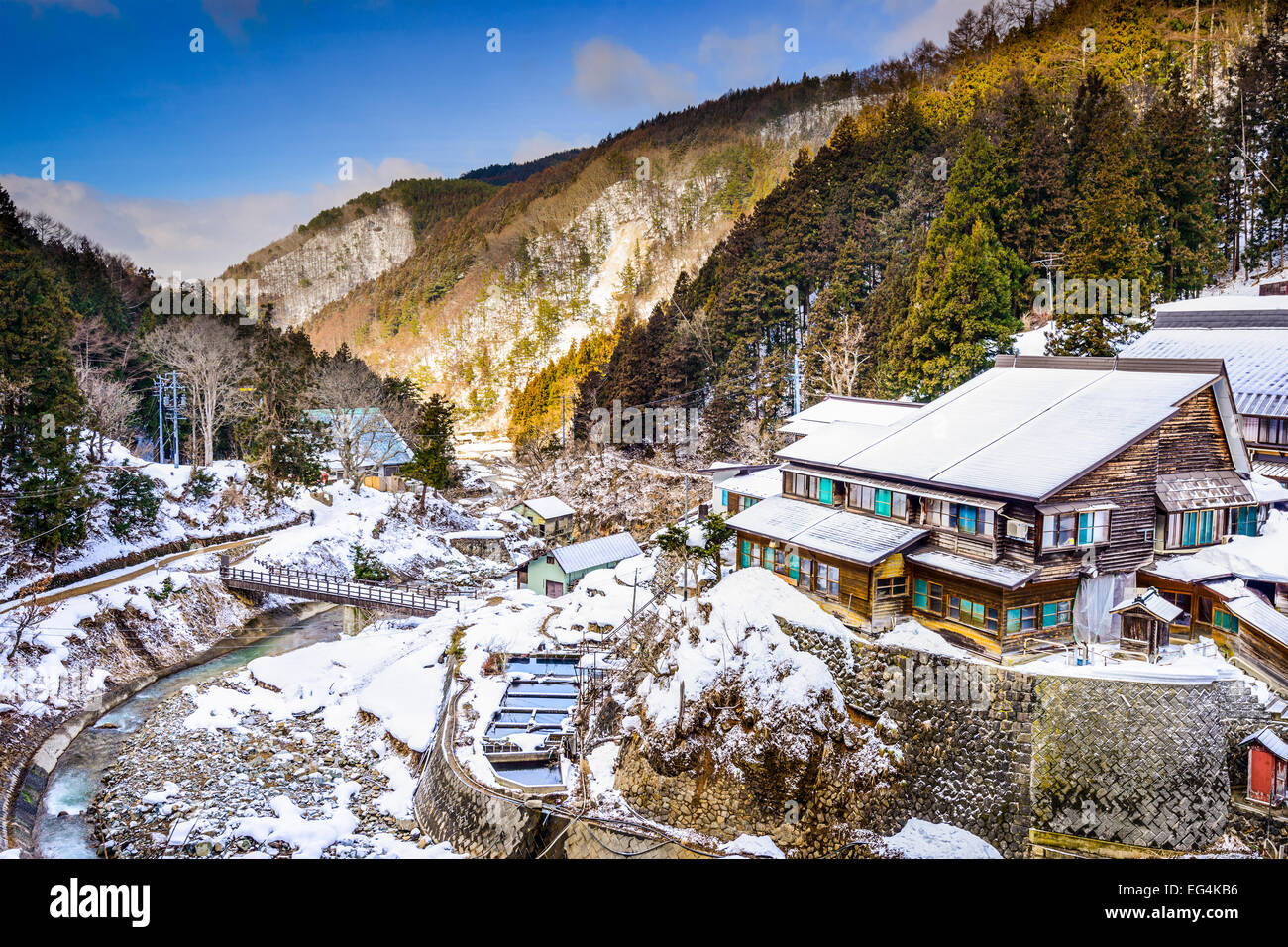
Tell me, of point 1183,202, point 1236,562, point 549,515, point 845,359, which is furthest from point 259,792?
point 1183,202

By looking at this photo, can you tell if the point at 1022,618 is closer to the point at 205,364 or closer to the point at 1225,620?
the point at 1225,620

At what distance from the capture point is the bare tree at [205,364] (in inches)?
1243

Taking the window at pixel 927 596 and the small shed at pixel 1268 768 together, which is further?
the window at pixel 927 596

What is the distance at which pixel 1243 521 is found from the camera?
46.0 ft

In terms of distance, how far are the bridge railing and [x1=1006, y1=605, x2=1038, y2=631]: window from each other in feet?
52.4

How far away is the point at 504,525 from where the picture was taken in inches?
1396

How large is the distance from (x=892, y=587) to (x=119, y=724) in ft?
55.6

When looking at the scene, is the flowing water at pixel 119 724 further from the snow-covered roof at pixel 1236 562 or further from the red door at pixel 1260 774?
the snow-covered roof at pixel 1236 562

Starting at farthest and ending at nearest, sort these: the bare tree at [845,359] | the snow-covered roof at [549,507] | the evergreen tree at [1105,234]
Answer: the snow-covered roof at [549,507]
the bare tree at [845,359]
the evergreen tree at [1105,234]

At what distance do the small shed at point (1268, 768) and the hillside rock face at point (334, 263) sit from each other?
43.3 meters

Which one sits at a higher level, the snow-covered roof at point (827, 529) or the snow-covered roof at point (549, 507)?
the snow-covered roof at point (827, 529)

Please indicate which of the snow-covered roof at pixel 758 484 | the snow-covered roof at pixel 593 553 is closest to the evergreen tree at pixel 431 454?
the snow-covered roof at pixel 593 553
